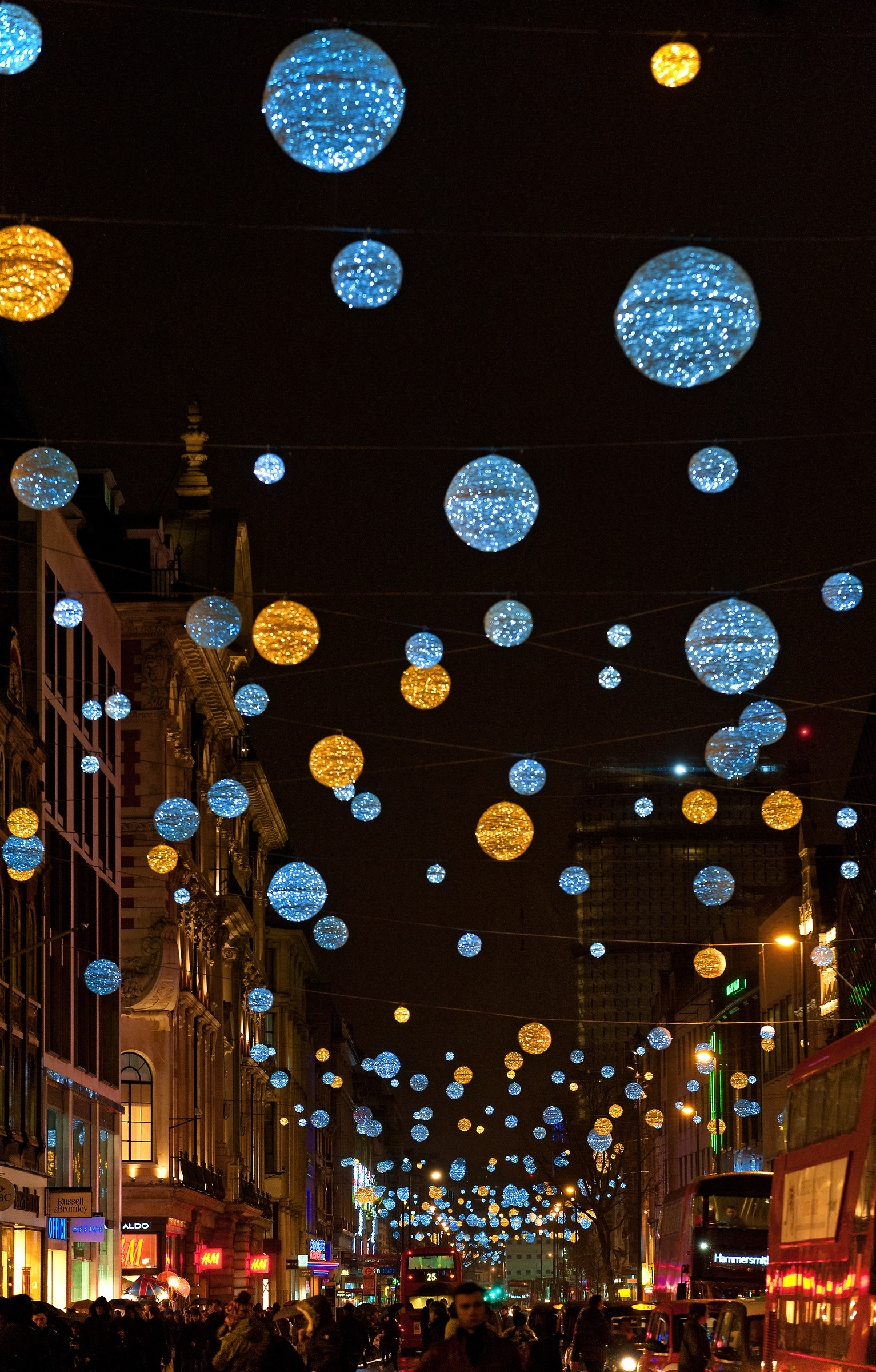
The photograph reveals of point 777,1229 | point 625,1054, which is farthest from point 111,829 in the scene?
point 625,1054

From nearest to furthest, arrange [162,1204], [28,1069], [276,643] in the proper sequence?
[276,643] < [28,1069] < [162,1204]

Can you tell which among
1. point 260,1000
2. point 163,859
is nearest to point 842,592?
point 163,859

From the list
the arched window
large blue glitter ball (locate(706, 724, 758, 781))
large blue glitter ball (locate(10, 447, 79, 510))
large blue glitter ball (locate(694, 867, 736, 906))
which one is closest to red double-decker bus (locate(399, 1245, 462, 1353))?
the arched window

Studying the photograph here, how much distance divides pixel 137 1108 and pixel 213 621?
112 feet

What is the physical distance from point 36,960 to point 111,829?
9.77 m

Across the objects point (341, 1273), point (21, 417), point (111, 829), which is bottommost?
point (341, 1273)

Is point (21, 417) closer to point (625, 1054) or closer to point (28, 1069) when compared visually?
point (28, 1069)

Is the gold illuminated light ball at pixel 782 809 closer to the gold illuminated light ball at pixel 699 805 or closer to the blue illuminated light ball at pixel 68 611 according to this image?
the gold illuminated light ball at pixel 699 805

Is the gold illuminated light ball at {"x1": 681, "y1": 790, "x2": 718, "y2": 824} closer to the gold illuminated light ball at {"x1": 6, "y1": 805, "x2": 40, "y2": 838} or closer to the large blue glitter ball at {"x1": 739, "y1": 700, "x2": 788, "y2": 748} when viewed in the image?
the large blue glitter ball at {"x1": 739, "y1": 700, "x2": 788, "y2": 748}

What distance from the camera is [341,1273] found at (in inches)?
4884

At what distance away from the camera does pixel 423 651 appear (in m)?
21.3

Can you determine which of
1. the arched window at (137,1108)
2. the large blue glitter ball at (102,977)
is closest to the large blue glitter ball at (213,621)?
the large blue glitter ball at (102,977)

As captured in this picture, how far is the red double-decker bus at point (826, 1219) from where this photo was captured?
1175 cm

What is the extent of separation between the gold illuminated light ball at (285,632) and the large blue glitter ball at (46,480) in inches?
104
